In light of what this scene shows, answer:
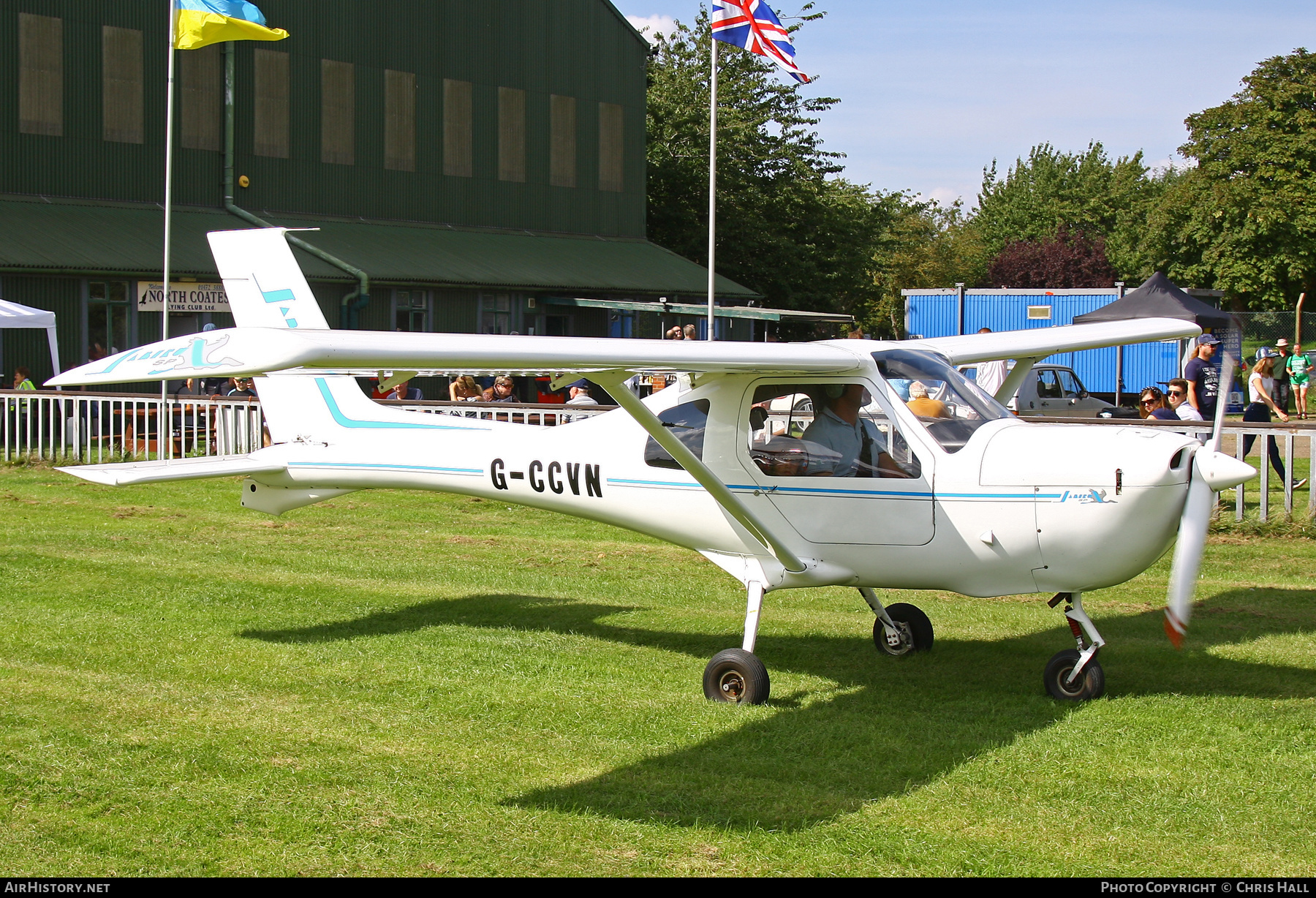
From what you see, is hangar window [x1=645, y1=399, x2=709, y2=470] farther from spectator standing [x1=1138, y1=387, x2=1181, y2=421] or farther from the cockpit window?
spectator standing [x1=1138, y1=387, x2=1181, y2=421]

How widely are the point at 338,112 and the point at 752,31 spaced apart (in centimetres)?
1678

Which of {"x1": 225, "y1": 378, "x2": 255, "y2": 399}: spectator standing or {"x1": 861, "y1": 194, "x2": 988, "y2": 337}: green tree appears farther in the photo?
{"x1": 861, "y1": 194, "x2": 988, "y2": 337}: green tree

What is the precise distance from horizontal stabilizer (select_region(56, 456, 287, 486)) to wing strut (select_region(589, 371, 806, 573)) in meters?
3.00

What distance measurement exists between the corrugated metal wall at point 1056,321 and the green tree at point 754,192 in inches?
411

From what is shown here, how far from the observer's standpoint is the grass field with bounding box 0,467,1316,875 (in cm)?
500

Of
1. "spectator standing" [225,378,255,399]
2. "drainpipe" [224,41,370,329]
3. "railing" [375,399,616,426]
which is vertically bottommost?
"railing" [375,399,616,426]

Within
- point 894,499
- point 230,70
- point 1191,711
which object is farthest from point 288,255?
point 230,70

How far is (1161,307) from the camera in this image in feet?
78.1

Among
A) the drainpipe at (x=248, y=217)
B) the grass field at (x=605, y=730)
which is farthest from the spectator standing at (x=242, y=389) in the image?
the drainpipe at (x=248, y=217)

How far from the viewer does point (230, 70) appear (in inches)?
1190

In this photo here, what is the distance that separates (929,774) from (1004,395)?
A: 12.9ft

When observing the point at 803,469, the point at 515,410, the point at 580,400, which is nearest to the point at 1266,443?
the point at 803,469

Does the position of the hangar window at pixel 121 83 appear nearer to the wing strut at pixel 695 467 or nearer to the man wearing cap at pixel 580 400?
the man wearing cap at pixel 580 400

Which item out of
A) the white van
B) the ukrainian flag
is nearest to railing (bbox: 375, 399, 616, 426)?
the ukrainian flag
